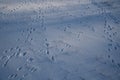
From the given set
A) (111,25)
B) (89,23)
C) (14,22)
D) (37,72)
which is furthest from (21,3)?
(37,72)

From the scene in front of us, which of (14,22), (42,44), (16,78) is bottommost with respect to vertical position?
(16,78)

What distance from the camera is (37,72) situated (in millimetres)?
4008

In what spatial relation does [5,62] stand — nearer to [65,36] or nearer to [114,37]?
[65,36]

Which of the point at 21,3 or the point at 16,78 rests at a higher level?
the point at 21,3

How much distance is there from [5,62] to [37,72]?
0.94 meters

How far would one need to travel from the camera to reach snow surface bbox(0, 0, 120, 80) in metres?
4.07

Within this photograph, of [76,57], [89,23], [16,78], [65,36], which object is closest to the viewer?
[16,78]

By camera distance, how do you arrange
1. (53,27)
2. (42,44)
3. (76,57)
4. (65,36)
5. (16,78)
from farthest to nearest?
(53,27) < (65,36) < (42,44) < (76,57) < (16,78)

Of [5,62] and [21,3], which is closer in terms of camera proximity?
[5,62]

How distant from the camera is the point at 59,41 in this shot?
208 inches

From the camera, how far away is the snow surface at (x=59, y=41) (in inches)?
160

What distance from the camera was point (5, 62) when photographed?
428 cm

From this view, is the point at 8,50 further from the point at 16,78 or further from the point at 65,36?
the point at 65,36

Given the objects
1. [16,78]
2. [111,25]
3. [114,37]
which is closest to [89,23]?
[111,25]
